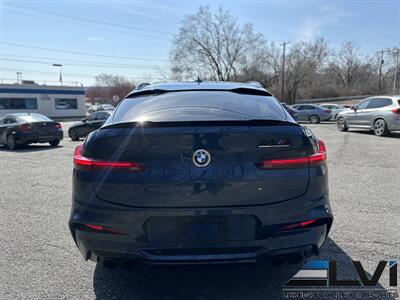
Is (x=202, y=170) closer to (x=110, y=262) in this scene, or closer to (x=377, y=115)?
(x=110, y=262)

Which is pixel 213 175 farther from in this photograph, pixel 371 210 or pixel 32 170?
pixel 32 170

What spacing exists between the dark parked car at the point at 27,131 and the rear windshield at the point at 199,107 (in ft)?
38.0

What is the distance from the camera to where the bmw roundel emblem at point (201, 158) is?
2262mm

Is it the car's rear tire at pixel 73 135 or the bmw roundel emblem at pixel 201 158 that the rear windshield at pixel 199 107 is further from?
the car's rear tire at pixel 73 135

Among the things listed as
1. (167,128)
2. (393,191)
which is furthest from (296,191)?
(393,191)

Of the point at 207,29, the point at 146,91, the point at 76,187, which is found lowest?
the point at 76,187

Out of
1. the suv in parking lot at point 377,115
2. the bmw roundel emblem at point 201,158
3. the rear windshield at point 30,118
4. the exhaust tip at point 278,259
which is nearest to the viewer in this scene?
the bmw roundel emblem at point 201,158

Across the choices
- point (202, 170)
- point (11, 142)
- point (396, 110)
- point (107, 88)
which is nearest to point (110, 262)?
point (202, 170)

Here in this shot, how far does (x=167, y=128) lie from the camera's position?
235 cm

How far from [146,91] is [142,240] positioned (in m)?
1.61

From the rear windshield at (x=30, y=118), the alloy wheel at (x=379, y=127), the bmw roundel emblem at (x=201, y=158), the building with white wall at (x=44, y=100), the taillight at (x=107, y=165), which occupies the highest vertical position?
the building with white wall at (x=44, y=100)

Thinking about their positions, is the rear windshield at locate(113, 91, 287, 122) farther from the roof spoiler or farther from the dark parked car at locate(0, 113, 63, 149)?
the dark parked car at locate(0, 113, 63, 149)

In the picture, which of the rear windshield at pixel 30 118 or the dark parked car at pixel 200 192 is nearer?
the dark parked car at pixel 200 192

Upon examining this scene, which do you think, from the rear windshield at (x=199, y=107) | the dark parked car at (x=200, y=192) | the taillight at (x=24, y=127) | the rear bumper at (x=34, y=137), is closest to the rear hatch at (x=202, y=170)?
the dark parked car at (x=200, y=192)
